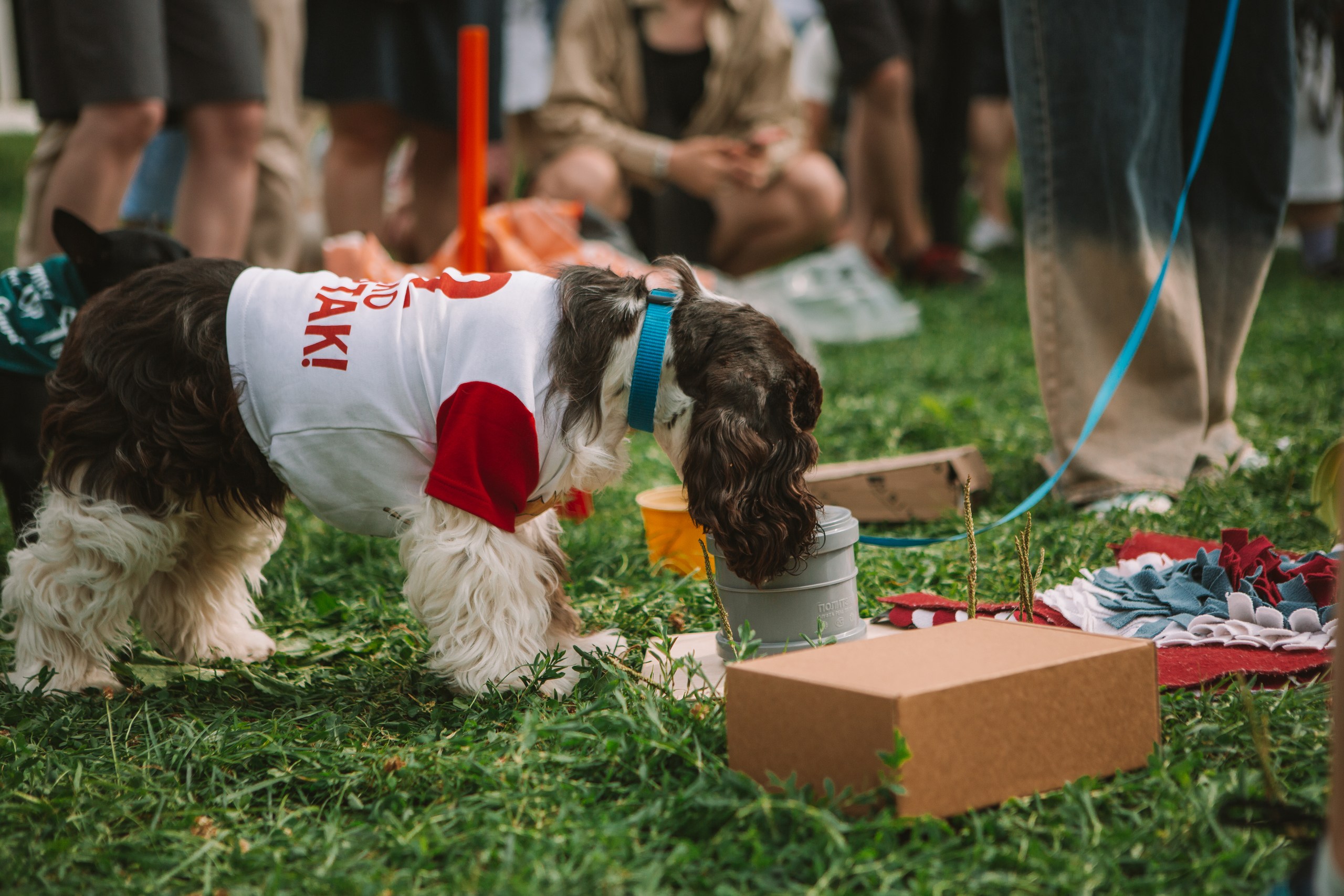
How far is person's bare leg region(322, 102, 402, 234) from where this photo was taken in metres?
6.04

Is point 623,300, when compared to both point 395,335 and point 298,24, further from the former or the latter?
point 298,24

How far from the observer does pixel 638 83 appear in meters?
6.81

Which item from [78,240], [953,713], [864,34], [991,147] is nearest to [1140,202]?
[953,713]

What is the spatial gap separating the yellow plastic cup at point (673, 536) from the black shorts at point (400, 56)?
340 cm

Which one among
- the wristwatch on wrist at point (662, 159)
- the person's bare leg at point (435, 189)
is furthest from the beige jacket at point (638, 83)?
the person's bare leg at point (435, 189)

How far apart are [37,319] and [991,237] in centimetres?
1115

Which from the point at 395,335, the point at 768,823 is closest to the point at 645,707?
the point at 768,823

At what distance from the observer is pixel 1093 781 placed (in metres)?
1.75

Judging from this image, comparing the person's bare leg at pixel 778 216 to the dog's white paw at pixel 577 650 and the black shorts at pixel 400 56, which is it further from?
the dog's white paw at pixel 577 650

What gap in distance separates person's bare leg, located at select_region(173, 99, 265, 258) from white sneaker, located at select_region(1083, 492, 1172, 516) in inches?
129

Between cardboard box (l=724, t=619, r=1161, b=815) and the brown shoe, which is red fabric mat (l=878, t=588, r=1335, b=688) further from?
the brown shoe

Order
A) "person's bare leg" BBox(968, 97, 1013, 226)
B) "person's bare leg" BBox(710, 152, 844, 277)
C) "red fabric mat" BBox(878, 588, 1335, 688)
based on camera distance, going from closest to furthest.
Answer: "red fabric mat" BBox(878, 588, 1335, 688) → "person's bare leg" BBox(710, 152, 844, 277) → "person's bare leg" BBox(968, 97, 1013, 226)

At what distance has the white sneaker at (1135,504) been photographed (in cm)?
336

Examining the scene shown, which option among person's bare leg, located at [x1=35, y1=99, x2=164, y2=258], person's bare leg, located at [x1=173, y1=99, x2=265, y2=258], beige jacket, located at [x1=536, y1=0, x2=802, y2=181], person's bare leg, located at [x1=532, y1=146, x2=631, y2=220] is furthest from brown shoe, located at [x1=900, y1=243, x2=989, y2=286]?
person's bare leg, located at [x1=35, y1=99, x2=164, y2=258]
